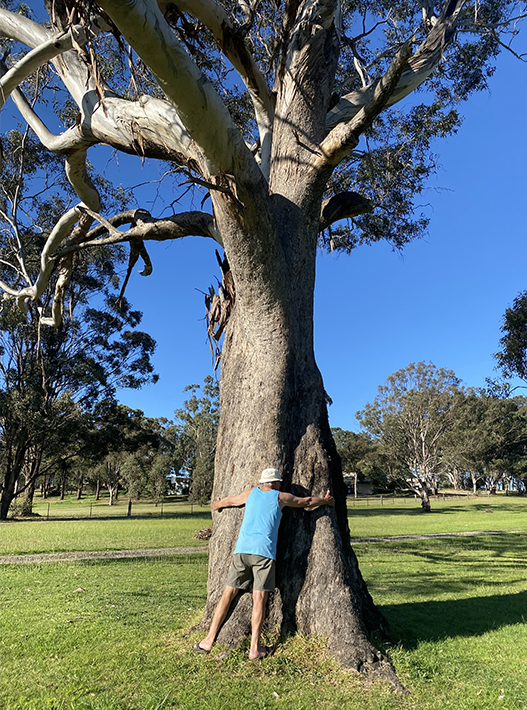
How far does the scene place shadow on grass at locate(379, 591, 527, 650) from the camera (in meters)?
4.92

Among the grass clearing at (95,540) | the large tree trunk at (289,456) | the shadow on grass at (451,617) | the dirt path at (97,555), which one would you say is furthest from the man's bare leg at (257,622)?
the grass clearing at (95,540)

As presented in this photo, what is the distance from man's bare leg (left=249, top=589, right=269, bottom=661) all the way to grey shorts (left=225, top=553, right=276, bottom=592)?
0.17 ft

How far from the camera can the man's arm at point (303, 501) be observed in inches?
170

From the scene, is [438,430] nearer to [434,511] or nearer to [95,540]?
[434,511]

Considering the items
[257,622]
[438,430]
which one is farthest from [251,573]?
[438,430]

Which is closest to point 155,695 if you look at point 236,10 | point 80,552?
point 80,552

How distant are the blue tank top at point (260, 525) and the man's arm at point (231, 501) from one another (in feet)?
0.40

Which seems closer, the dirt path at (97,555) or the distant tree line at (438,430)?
the dirt path at (97,555)

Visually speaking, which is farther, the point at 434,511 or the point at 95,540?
the point at 434,511

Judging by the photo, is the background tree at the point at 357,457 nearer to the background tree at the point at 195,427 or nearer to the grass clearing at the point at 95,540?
the background tree at the point at 195,427

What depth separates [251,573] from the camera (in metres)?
4.20

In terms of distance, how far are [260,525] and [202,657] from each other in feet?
3.42

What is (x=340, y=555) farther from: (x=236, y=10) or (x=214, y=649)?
(x=236, y=10)

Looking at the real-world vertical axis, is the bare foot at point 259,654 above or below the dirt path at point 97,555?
above
